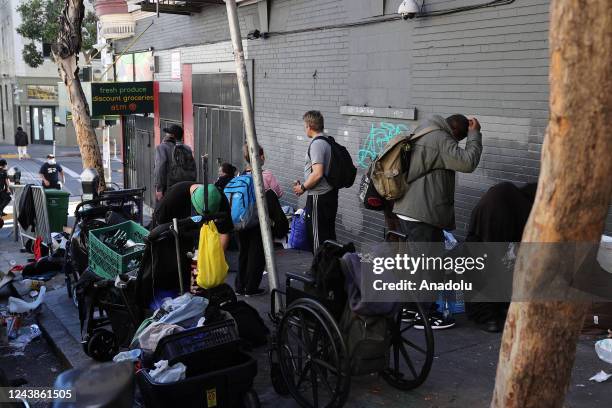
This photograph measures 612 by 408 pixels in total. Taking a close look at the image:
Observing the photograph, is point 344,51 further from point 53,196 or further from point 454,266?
point 53,196

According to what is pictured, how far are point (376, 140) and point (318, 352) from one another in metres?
4.86

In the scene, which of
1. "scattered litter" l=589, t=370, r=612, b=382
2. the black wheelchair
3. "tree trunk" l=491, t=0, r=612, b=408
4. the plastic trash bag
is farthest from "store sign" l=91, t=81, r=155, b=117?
"tree trunk" l=491, t=0, r=612, b=408

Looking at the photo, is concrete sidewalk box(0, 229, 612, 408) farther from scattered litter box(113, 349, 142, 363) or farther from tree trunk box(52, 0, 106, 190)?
tree trunk box(52, 0, 106, 190)

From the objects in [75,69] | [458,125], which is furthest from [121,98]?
[458,125]

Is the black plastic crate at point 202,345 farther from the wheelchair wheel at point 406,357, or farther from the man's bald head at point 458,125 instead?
the man's bald head at point 458,125

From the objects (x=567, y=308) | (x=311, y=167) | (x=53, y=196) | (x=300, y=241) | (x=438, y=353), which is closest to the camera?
(x=567, y=308)

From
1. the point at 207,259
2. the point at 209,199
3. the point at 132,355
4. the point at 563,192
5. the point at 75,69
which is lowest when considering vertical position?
the point at 132,355

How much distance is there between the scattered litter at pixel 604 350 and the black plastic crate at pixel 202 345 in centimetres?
293

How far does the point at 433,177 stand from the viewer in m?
5.66

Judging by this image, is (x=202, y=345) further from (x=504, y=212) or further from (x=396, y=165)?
(x=504, y=212)

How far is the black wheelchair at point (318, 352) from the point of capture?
4027mm

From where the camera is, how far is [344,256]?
171 inches

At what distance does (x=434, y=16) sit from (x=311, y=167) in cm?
247

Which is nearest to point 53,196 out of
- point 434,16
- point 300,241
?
point 300,241
